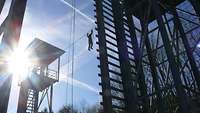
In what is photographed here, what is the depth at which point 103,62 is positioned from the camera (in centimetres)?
604

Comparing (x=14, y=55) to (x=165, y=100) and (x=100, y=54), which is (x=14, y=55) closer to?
(x=100, y=54)

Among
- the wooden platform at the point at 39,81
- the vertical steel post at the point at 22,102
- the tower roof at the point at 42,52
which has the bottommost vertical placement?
the vertical steel post at the point at 22,102

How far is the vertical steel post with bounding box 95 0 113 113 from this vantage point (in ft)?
18.3

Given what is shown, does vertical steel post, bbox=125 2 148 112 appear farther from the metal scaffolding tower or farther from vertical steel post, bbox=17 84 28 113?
the metal scaffolding tower

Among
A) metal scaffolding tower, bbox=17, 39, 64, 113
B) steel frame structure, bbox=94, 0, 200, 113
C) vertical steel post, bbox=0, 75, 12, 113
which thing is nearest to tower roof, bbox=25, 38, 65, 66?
metal scaffolding tower, bbox=17, 39, 64, 113

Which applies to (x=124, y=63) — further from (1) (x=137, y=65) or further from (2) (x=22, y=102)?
(2) (x=22, y=102)

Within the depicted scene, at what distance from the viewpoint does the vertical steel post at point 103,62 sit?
18.3 feet

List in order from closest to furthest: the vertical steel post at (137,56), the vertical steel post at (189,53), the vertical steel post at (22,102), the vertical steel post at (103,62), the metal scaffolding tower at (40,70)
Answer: the vertical steel post at (103,62), the vertical steel post at (22,102), the vertical steel post at (137,56), the vertical steel post at (189,53), the metal scaffolding tower at (40,70)

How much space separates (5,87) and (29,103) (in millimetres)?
16815

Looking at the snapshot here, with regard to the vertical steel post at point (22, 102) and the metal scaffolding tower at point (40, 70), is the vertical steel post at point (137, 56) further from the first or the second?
the metal scaffolding tower at point (40, 70)

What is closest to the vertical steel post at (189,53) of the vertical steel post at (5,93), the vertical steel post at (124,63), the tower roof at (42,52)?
the vertical steel post at (124,63)

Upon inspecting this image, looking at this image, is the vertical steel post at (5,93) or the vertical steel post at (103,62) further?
the vertical steel post at (103,62)

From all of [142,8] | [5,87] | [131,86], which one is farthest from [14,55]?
[142,8]

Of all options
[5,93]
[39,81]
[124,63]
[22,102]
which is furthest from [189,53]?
[39,81]
